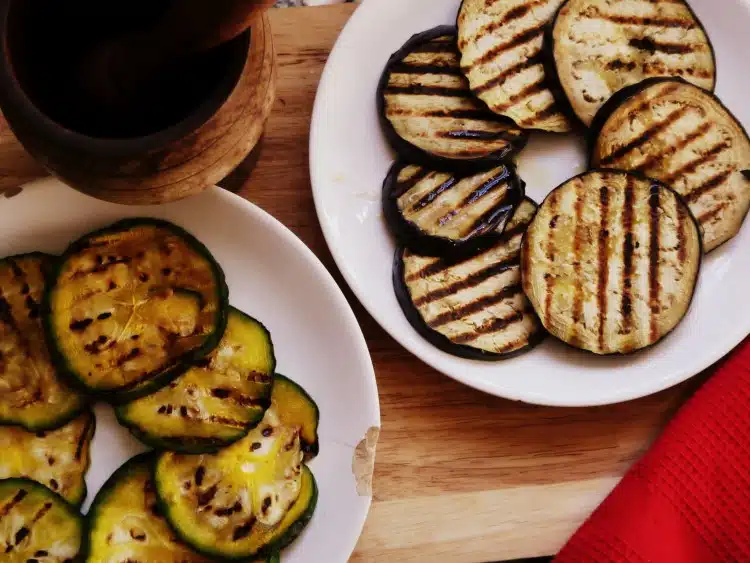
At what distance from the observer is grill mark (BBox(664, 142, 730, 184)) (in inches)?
49.1

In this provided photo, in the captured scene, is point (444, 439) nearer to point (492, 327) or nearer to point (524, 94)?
point (492, 327)

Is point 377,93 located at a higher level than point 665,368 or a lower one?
higher

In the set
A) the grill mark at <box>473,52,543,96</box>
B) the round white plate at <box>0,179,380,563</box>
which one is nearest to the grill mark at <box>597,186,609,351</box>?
the grill mark at <box>473,52,543,96</box>

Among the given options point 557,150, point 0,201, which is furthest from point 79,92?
point 557,150

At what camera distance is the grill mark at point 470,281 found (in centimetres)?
120

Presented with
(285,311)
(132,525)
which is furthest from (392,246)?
(132,525)

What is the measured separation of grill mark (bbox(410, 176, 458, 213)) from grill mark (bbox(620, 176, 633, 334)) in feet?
0.92

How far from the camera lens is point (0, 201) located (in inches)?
43.8

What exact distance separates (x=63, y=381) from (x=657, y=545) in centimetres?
100

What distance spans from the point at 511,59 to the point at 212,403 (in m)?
0.74

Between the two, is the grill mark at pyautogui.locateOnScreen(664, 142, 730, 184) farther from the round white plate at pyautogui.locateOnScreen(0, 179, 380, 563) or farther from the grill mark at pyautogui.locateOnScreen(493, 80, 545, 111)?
the round white plate at pyautogui.locateOnScreen(0, 179, 380, 563)

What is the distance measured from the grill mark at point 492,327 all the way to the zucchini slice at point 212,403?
11.9 inches

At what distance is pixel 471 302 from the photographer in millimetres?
1208

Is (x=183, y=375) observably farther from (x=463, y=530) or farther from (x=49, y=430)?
(x=463, y=530)
